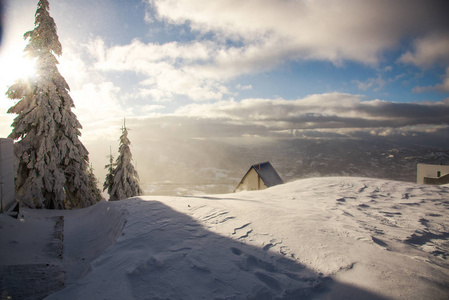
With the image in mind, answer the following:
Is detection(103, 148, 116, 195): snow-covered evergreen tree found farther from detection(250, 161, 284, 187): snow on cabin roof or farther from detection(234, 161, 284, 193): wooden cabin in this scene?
detection(250, 161, 284, 187): snow on cabin roof

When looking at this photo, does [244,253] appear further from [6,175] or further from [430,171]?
[430,171]

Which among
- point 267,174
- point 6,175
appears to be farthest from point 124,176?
point 267,174

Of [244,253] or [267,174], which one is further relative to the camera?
[267,174]

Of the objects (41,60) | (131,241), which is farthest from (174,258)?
(41,60)

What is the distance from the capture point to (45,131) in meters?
13.2

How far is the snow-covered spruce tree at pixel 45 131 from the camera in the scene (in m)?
12.8

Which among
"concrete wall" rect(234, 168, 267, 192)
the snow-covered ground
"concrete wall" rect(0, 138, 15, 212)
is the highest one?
"concrete wall" rect(0, 138, 15, 212)

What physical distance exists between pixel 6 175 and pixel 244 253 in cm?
1004

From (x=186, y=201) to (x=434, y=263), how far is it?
6430mm

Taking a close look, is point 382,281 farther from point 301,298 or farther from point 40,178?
point 40,178

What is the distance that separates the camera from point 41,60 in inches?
535

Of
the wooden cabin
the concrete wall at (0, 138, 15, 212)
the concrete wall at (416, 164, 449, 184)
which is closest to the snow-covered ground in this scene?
the concrete wall at (0, 138, 15, 212)

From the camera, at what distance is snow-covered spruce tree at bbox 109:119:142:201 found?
2083 cm

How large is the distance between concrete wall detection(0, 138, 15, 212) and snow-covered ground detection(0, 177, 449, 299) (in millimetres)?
1523
